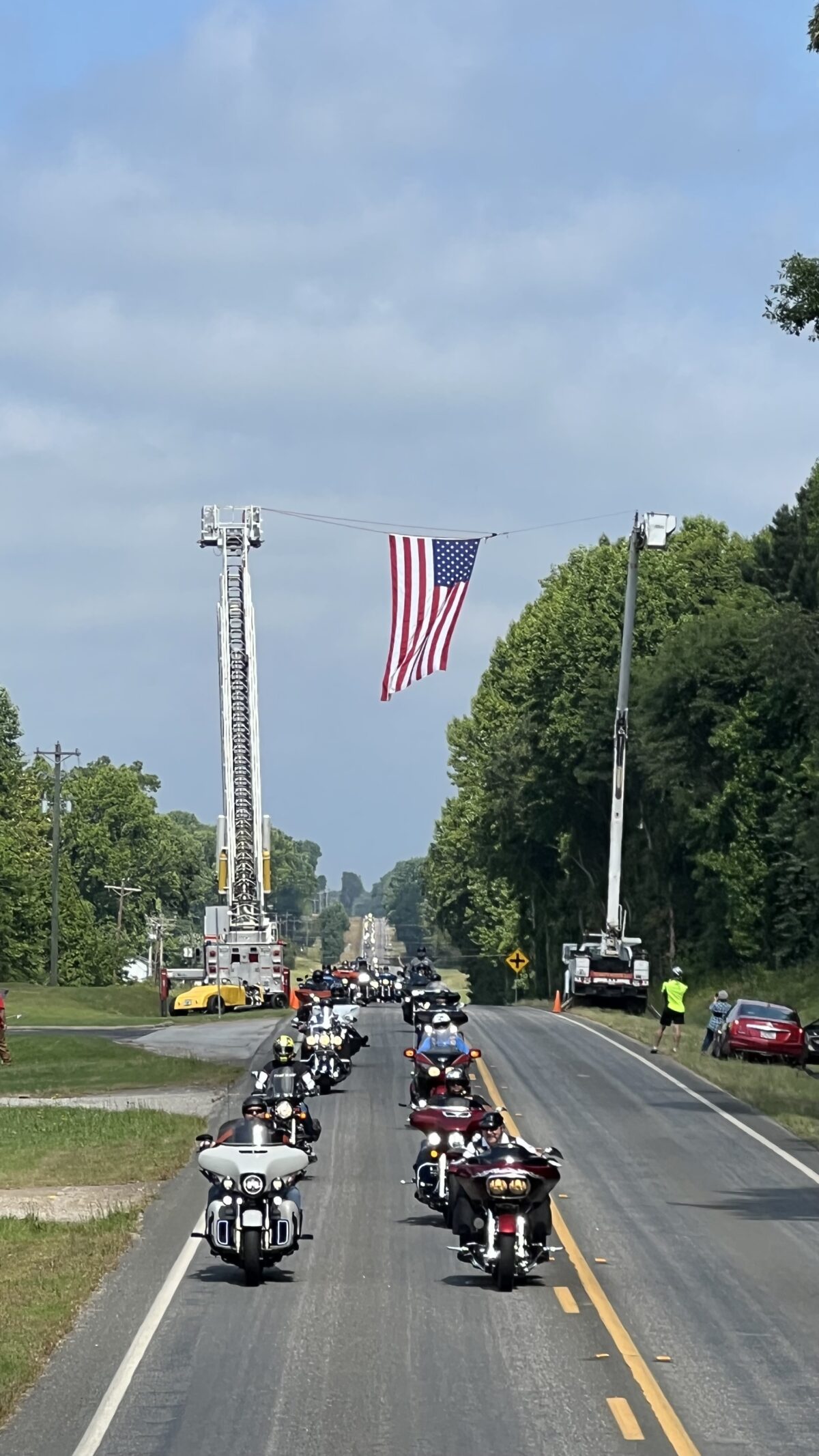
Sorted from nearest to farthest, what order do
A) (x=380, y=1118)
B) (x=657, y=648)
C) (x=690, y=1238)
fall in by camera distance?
(x=690, y=1238)
(x=380, y=1118)
(x=657, y=648)

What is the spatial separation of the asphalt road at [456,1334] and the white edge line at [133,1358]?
0.25 ft

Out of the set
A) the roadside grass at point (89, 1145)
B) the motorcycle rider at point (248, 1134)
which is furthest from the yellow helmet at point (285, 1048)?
the motorcycle rider at point (248, 1134)

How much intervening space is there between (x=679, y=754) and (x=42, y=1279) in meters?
57.4

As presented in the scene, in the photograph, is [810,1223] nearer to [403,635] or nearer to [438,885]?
[403,635]

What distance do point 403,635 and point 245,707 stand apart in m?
14.9

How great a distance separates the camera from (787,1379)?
43.5 feet

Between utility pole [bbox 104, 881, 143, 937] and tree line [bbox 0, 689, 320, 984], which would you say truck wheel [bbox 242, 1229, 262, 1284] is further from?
utility pole [bbox 104, 881, 143, 937]

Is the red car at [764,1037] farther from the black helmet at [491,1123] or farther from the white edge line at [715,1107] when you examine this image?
the black helmet at [491,1123]

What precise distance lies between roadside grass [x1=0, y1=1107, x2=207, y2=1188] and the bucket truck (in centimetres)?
A: 2824

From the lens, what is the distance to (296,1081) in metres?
25.1

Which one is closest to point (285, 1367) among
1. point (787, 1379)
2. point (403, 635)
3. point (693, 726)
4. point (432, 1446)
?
point (432, 1446)

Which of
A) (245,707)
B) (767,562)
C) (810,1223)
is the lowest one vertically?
(810,1223)

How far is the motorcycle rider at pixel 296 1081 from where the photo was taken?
2228cm

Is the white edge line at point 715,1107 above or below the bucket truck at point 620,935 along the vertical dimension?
below
